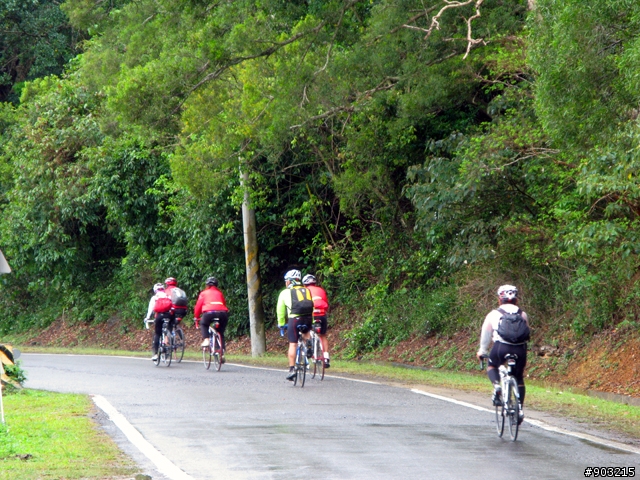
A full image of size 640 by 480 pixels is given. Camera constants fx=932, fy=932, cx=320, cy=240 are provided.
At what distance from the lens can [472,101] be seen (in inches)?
881

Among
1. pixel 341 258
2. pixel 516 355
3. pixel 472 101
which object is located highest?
pixel 472 101

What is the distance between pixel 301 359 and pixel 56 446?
22.5ft

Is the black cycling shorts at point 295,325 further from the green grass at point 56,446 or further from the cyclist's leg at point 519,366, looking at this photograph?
the cyclist's leg at point 519,366

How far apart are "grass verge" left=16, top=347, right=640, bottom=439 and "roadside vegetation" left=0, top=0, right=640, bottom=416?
1526 millimetres

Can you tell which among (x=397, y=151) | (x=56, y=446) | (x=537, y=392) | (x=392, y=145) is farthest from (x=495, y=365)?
(x=397, y=151)

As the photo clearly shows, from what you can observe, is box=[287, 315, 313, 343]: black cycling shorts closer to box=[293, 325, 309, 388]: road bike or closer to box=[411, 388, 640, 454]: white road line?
box=[293, 325, 309, 388]: road bike

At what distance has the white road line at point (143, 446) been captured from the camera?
8.36 meters

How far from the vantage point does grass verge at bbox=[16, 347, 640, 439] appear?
41.0 feet

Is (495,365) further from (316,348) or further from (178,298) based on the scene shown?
(178,298)

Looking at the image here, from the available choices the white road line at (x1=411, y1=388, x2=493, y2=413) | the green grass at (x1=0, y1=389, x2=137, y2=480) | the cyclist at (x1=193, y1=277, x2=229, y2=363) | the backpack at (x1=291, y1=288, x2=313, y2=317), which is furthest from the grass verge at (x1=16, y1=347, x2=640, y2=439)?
the green grass at (x1=0, y1=389, x2=137, y2=480)

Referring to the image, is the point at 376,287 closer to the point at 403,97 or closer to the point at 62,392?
the point at 403,97

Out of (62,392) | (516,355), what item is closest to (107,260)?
(62,392)

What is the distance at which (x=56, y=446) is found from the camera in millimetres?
9930

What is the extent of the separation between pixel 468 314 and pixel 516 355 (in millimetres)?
11708
